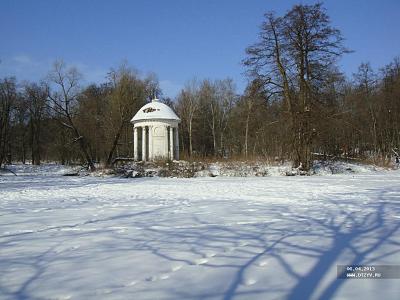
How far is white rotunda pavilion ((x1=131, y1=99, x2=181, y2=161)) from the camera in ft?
117

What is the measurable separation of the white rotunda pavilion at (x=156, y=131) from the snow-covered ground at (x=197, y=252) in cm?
2717

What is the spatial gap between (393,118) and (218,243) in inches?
1528

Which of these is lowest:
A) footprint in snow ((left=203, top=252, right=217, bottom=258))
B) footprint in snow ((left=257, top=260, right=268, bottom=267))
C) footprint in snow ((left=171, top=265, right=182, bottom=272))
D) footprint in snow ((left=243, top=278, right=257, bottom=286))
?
footprint in snow ((left=243, top=278, right=257, bottom=286))

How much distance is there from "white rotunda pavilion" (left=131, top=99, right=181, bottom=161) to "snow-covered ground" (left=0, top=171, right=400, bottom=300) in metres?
27.2

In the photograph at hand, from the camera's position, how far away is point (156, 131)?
3591cm

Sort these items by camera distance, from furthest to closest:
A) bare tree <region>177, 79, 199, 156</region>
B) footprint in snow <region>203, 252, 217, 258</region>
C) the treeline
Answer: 1. bare tree <region>177, 79, 199, 156</region>
2. the treeline
3. footprint in snow <region>203, 252, 217, 258</region>

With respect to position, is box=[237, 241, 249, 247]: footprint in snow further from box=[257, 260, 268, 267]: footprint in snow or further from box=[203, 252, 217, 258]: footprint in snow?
box=[257, 260, 268, 267]: footprint in snow

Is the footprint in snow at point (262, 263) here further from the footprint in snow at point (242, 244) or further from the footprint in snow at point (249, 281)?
the footprint in snow at point (242, 244)

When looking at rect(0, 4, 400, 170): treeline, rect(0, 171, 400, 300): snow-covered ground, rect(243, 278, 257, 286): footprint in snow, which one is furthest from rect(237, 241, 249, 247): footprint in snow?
rect(0, 4, 400, 170): treeline

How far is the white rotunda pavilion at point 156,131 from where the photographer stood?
35.8 metres

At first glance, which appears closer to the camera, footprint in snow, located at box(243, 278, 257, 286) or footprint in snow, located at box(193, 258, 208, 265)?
footprint in snow, located at box(243, 278, 257, 286)

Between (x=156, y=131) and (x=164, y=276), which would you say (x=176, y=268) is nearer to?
(x=164, y=276)

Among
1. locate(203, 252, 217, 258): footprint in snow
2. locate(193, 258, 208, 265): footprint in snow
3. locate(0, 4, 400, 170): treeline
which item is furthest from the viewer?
locate(0, 4, 400, 170): treeline

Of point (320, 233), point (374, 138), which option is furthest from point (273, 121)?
point (320, 233)
